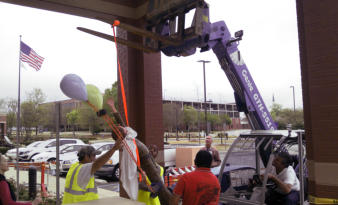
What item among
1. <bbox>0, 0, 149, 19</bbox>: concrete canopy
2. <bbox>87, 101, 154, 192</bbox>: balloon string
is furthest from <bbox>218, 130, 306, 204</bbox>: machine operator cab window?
<bbox>0, 0, 149, 19</bbox>: concrete canopy

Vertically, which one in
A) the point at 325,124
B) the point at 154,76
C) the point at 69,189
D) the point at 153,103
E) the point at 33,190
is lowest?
the point at 33,190

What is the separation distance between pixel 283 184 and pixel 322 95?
4.76 ft

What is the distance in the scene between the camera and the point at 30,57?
10586mm

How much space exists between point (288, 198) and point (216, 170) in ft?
8.15

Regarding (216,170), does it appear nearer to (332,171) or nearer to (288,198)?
(288,198)

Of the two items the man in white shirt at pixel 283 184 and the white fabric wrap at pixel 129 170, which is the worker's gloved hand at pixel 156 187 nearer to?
the white fabric wrap at pixel 129 170

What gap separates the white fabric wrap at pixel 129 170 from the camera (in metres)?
3.46

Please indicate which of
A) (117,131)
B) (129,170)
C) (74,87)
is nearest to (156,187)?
(129,170)

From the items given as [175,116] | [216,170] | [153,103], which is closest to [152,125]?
[153,103]

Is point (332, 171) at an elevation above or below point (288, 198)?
above

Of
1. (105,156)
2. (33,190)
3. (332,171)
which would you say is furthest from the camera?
(33,190)

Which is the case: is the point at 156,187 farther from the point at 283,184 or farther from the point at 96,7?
the point at 96,7

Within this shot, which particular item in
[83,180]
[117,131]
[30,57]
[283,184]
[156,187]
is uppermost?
[30,57]

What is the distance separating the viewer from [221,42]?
548cm
